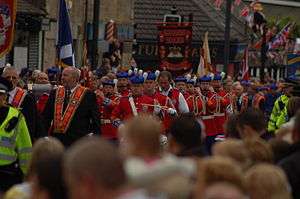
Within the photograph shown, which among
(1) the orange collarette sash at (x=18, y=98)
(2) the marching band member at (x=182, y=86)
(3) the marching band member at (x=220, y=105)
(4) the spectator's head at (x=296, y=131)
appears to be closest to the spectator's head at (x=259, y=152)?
(4) the spectator's head at (x=296, y=131)

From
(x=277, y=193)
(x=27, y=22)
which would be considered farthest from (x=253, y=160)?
(x=27, y=22)

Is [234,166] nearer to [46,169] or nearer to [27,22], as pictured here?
[46,169]

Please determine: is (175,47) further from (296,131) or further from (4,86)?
(296,131)

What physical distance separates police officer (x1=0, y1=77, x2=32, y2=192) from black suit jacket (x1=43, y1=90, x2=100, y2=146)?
8.73 ft

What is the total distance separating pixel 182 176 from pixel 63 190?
706mm

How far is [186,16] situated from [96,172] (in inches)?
2027

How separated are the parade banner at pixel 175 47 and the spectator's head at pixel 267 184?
2077cm

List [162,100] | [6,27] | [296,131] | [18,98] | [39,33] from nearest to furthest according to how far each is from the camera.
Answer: [296,131], [18,98], [6,27], [162,100], [39,33]

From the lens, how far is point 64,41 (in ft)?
62.3

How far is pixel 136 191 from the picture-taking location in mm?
5449

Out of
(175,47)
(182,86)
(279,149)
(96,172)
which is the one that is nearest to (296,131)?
(279,149)

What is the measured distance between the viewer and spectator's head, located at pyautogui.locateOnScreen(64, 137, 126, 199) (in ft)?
16.9

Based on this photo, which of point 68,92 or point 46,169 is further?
point 68,92

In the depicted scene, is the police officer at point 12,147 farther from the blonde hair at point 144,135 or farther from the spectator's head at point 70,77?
the blonde hair at point 144,135
